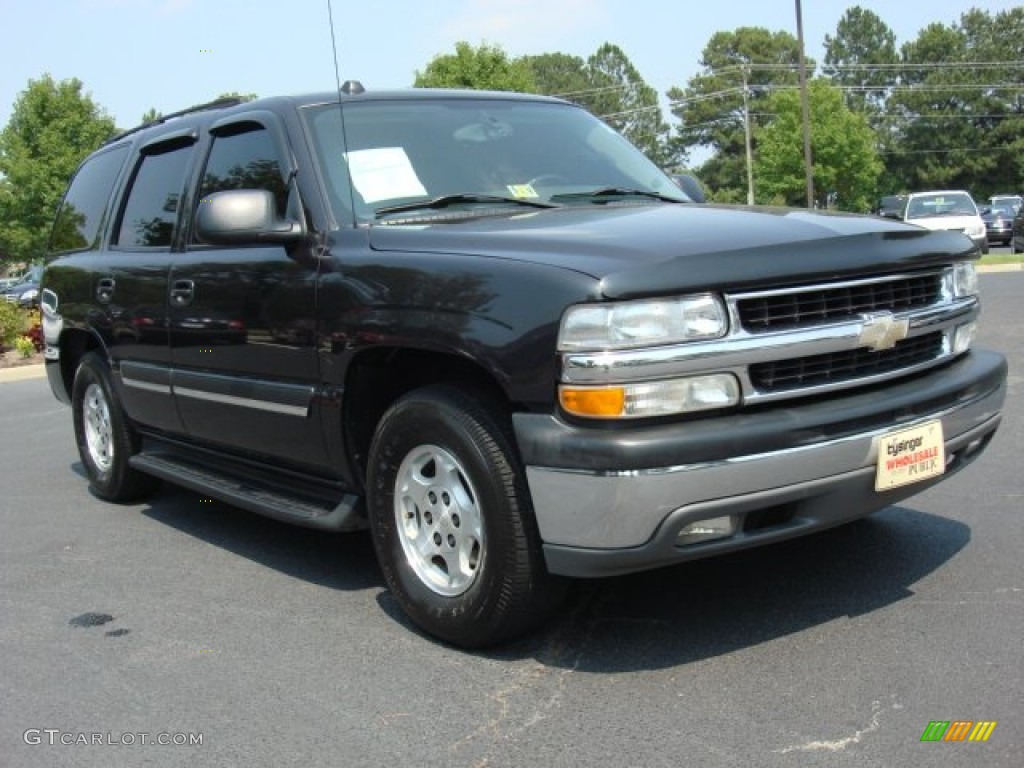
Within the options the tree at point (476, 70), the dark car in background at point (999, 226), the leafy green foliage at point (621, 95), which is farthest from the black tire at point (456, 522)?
the leafy green foliage at point (621, 95)

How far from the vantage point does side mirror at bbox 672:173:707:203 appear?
5066mm

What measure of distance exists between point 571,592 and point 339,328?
4.30 ft

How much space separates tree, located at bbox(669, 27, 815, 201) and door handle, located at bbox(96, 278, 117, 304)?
84.0 meters

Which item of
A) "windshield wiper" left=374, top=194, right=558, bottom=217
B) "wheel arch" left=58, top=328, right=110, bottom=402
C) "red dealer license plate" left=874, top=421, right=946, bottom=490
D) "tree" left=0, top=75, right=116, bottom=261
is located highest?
"tree" left=0, top=75, right=116, bottom=261

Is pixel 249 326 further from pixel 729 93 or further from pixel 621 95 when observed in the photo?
pixel 621 95

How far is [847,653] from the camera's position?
3377mm

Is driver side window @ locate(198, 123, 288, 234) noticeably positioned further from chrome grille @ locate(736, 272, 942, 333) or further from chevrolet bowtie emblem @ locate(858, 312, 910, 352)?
chevrolet bowtie emblem @ locate(858, 312, 910, 352)

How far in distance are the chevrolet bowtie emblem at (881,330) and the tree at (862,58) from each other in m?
96.9

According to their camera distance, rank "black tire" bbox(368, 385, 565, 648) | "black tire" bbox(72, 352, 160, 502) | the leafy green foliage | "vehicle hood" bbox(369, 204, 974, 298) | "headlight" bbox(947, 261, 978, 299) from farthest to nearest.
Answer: the leafy green foliage
"black tire" bbox(72, 352, 160, 502)
"headlight" bbox(947, 261, 978, 299)
"black tire" bbox(368, 385, 565, 648)
"vehicle hood" bbox(369, 204, 974, 298)

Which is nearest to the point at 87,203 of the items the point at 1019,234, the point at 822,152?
the point at 1019,234

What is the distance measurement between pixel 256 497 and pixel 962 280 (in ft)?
9.34

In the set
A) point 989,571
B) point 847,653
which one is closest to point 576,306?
point 847,653

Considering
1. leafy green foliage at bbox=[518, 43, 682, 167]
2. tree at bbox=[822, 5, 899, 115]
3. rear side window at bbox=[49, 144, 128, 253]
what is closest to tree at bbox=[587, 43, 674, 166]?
leafy green foliage at bbox=[518, 43, 682, 167]

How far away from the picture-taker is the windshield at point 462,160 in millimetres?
4152
